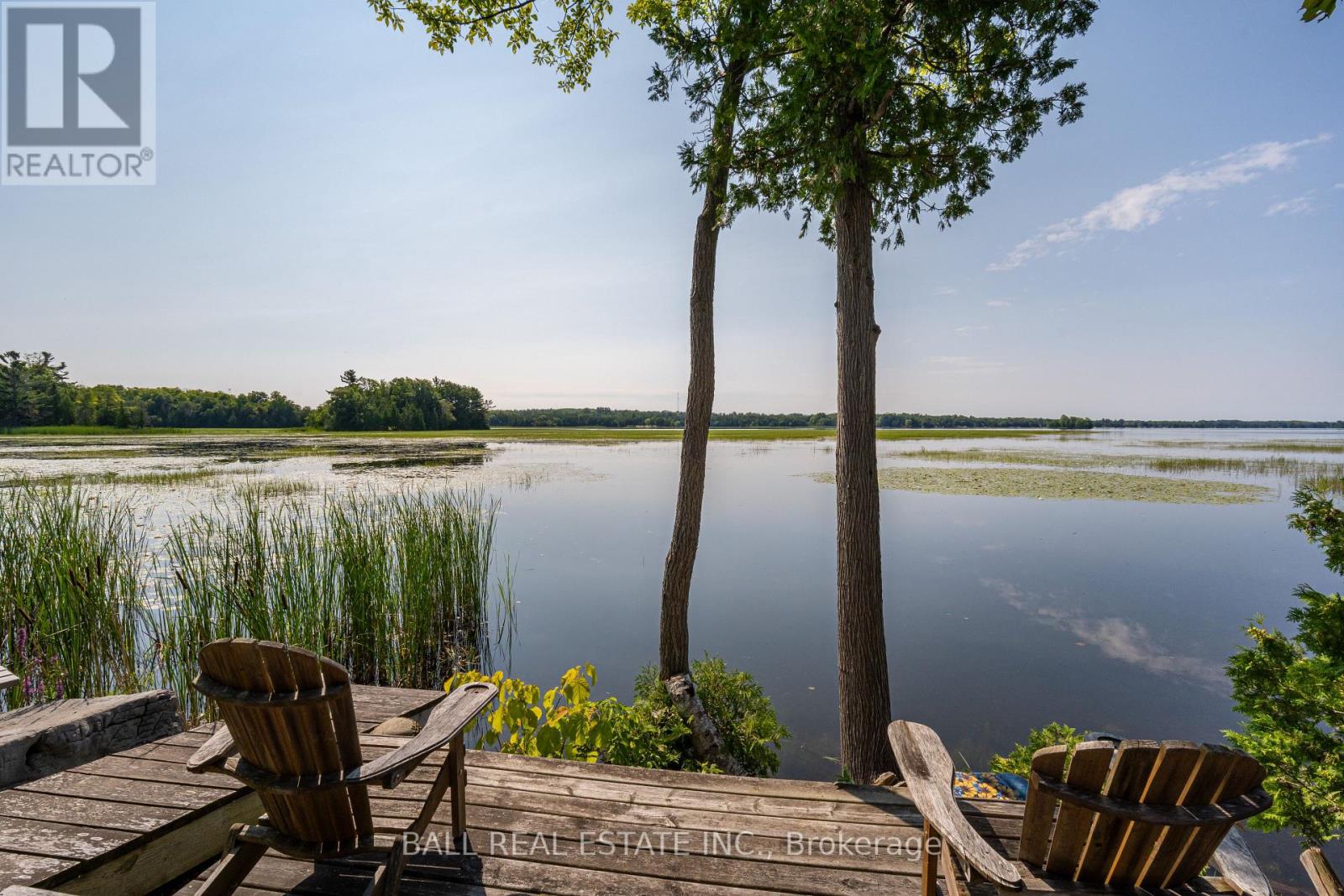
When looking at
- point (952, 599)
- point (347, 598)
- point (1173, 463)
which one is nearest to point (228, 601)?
point (347, 598)

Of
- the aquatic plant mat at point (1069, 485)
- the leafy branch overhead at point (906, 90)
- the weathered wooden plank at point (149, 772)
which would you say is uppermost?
the leafy branch overhead at point (906, 90)

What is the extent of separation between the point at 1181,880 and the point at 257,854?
2621 millimetres

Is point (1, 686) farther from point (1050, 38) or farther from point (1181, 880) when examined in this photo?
point (1050, 38)

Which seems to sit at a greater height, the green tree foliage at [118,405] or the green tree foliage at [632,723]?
the green tree foliage at [118,405]

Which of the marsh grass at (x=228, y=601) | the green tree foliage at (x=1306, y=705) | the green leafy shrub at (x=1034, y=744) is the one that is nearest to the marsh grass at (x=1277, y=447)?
the green tree foliage at (x=1306, y=705)

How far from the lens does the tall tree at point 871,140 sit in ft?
9.86

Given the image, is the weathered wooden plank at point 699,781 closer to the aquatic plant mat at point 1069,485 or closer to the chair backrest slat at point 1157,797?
the chair backrest slat at point 1157,797

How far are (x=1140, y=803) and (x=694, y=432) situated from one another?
353 centimetres

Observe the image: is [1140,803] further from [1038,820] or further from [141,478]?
[141,478]

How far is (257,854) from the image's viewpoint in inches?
63.4

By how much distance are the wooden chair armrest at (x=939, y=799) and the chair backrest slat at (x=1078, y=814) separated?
0.52ft

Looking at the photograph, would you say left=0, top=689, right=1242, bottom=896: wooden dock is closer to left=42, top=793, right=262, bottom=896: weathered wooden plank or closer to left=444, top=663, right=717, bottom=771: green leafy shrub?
left=42, top=793, right=262, bottom=896: weathered wooden plank

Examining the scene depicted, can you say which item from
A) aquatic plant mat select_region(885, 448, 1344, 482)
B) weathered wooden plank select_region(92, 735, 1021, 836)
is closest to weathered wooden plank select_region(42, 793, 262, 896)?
weathered wooden plank select_region(92, 735, 1021, 836)

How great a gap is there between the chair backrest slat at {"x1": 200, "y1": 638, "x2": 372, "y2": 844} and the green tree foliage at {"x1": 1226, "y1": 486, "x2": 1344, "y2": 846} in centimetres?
364
